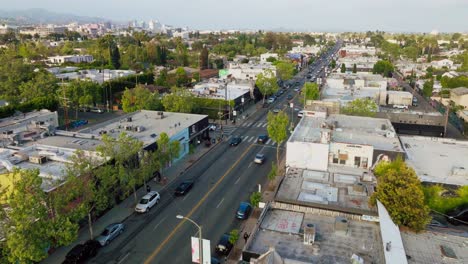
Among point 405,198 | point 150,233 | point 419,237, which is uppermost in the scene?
point 405,198

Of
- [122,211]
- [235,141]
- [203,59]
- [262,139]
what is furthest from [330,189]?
[203,59]

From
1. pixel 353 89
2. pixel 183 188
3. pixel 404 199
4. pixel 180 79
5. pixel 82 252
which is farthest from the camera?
pixel 180 79

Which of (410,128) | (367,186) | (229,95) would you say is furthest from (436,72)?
(367,186)

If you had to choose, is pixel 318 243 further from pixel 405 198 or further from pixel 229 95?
pixel 229 95

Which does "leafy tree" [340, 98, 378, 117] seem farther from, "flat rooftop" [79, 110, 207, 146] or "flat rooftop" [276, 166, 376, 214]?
"flat rooftop" [79, 110, 207, 146]

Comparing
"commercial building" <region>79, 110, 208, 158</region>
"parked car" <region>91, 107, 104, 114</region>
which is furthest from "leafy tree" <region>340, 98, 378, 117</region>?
"parked car" <region>91, 107, 104, 114</region>

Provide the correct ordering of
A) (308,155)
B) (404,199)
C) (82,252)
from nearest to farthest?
(404,199), (82,252), (308,155)

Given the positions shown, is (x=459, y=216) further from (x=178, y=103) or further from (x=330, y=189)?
(x=178, y=103)
